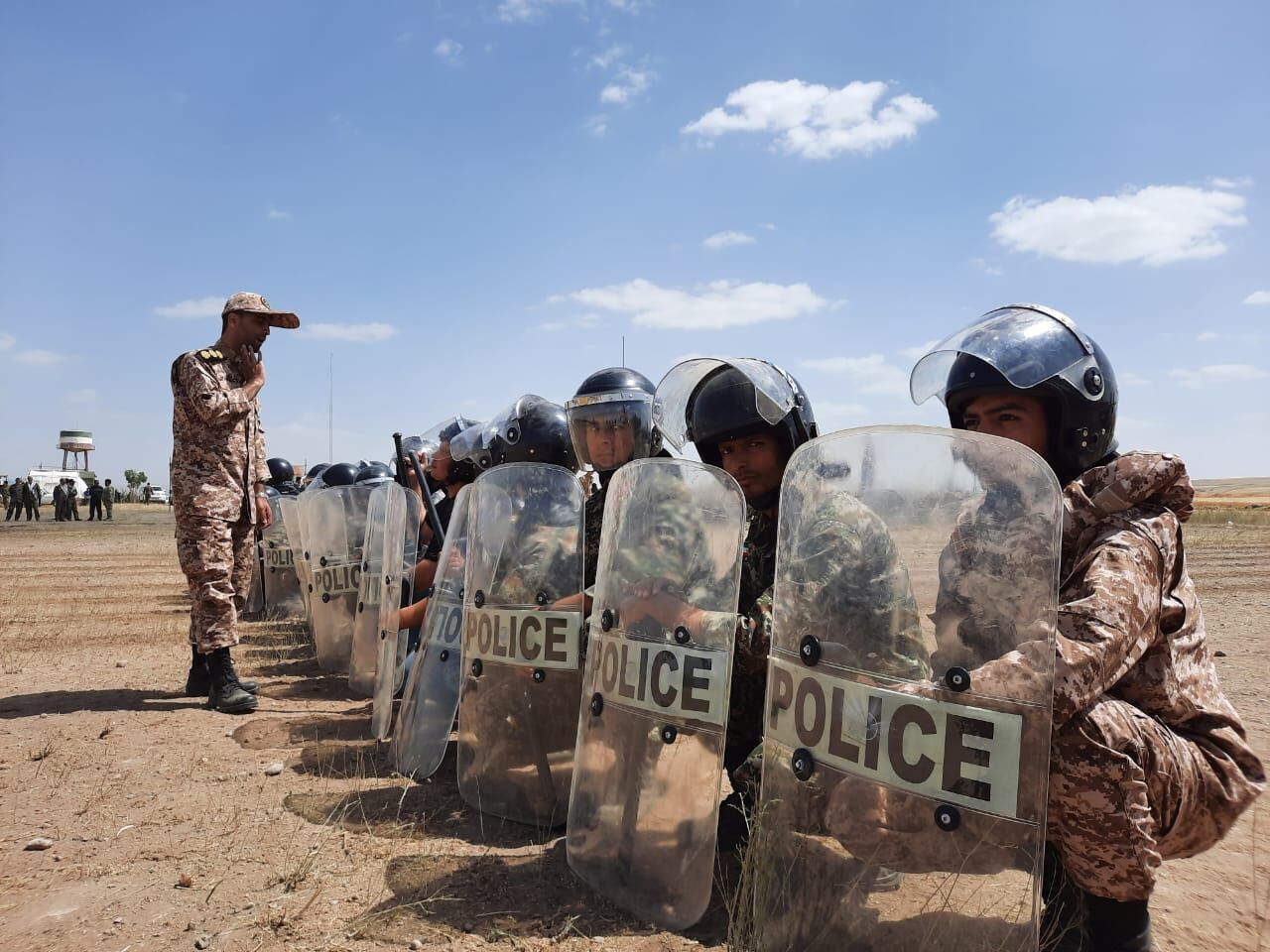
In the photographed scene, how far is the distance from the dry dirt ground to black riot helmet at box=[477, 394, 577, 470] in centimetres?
168

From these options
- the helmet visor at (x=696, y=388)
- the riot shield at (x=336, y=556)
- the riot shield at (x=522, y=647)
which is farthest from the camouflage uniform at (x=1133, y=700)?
the riot shield at (x=336, y=556)

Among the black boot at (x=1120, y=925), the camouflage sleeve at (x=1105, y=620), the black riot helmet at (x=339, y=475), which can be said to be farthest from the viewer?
the black riot helmet at (x=339, y=475)

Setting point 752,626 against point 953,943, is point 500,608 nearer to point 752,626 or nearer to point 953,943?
point 752,626

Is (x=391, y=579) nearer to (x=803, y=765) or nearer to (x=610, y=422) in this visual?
(x=610, y=422)

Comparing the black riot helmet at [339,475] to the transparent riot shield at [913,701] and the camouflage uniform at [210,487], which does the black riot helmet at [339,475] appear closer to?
the camouflage uniform at [210,487]

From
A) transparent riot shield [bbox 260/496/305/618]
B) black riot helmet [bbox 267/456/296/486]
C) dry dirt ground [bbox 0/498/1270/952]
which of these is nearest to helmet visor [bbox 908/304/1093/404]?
dry dirt ground [bbox 0/498/1270/952]

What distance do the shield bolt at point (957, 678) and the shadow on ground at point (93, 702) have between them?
16.5 feet

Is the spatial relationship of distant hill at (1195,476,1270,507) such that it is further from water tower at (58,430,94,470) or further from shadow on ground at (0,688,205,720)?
water tower at (58,430,94,470)

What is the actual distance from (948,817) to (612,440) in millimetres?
2688

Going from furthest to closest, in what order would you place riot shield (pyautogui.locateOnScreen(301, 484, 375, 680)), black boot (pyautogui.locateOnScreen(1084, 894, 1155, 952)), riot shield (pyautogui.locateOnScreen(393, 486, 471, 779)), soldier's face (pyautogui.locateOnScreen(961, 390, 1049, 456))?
riot shield (pyautogui.locateOnScreen(301, 484, 375, 680)) < riot shield (pyautogui.locateOnScreen(393, 486, 471, 779)) < soldier's face (pyautogui.locateOnScreen(961, 390, 1049, 456)) < black boot (pyautogui.locateOnScreen(1084, 894, 1155, 952))

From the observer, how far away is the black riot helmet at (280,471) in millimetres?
12500

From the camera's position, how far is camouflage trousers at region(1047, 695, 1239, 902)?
2072 mm

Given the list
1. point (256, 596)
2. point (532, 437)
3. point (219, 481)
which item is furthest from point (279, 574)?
point (532, 437)

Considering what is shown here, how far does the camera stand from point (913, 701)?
1.87 m
